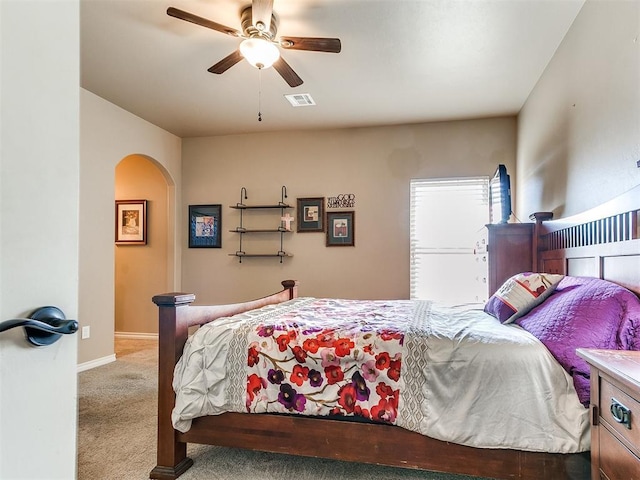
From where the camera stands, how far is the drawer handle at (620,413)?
3.45 ft

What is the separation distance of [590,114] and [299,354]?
2.24 meters

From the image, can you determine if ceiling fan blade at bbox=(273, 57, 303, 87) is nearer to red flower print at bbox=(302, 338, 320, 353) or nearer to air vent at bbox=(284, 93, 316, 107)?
air vent at bbox=(284, 93, 316, 107)

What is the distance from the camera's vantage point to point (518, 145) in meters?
4.27

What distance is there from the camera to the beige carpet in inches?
78.7

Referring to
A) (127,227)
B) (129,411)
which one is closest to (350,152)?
(127,227)

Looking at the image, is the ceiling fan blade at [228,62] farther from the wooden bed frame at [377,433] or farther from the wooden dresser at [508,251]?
the wooden dresser at [508,251]

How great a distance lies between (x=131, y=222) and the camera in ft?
17.6

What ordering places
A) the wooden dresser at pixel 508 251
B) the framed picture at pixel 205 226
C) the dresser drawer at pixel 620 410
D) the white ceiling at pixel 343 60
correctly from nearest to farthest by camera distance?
the dresser drawer at pixel 620 410
the white ceiling at pixel 343 60
the wooden dresser at pixel 508 251
the framed picture at pixel 205 226

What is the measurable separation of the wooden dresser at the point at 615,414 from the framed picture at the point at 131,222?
17.1 feet

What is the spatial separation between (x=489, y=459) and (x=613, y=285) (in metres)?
0.92

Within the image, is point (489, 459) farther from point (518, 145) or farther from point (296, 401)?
point (518, 145)

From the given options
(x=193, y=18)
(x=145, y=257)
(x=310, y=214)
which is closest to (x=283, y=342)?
(x=193, y=18)

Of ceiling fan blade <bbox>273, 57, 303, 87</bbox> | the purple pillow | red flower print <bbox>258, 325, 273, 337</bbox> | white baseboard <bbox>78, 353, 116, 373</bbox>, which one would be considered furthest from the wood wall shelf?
the purple pillow

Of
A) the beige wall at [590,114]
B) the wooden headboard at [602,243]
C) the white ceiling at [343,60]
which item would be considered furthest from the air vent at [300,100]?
the wooden headboard at [602,243]
